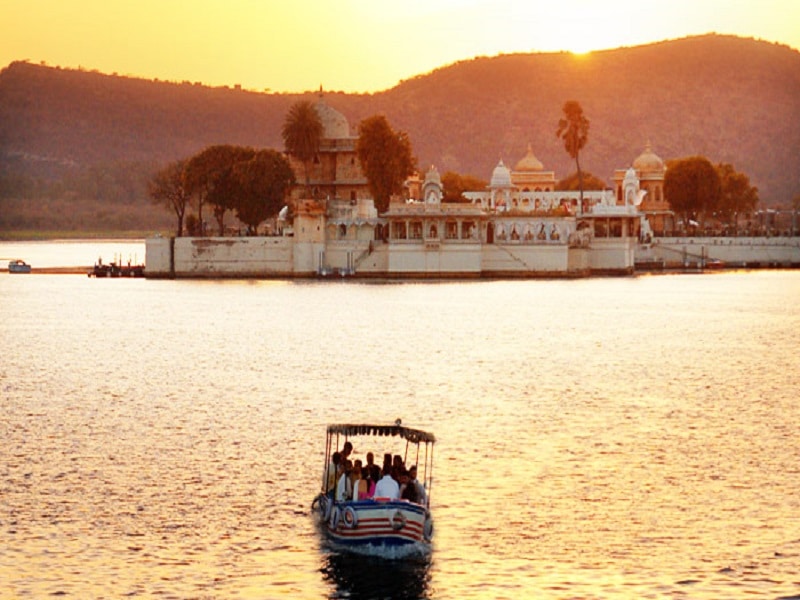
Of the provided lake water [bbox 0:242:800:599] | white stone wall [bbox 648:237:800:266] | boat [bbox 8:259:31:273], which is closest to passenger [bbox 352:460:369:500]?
lake water [bbox 0:242:800:599]

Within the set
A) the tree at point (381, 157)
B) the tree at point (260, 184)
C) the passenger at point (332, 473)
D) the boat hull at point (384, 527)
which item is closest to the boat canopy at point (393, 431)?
the passenger at point (332, 473)

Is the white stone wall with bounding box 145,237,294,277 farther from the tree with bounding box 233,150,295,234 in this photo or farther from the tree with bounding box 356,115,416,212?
the tree with bounding box 356,115,416,212

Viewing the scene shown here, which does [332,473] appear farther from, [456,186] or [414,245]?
[456,186]

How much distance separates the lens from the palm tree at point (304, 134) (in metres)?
122

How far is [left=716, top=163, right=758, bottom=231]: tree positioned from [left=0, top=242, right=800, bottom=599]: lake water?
77468mm

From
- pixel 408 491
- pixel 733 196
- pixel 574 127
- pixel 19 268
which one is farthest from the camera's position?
pixel 733 196

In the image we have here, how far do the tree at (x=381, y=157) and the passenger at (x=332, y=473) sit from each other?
296 ft

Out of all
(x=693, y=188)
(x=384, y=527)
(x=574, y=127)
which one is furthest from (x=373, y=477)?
(x=693, y=188)

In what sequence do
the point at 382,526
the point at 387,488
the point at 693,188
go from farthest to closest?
1. the point at 693,188
2. the point at 387,488
3. the point at 382,526

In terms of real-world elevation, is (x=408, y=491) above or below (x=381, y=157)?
below

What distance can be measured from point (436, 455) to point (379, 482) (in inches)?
367

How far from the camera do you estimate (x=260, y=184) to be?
115 meters

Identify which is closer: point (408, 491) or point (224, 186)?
point (408, 491)

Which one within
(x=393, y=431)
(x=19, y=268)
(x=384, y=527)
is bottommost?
(x=384, y=527)
